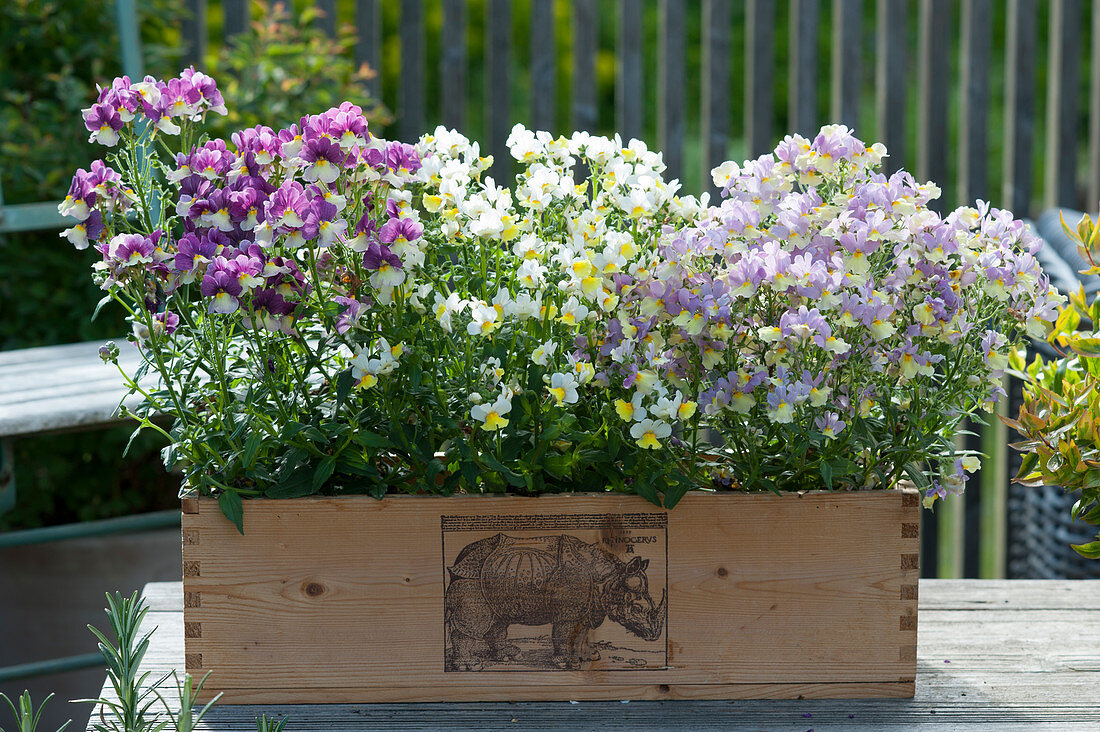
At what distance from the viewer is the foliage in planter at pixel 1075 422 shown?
1.00 m

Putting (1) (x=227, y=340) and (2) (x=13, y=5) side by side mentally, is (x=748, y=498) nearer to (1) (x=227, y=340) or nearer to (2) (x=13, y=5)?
(1) (x=227, y=340)

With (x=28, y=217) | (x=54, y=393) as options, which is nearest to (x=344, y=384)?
(x=54, y=393)

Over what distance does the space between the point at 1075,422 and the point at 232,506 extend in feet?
2.53

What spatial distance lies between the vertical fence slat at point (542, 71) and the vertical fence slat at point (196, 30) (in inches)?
31.0

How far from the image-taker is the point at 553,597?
1019mm

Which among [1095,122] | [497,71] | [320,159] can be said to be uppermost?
[497,71]

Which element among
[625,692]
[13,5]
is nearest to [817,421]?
[625,692]

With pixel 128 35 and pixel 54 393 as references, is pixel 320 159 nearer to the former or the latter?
pixel 54 393

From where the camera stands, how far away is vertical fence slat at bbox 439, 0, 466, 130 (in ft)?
8.54

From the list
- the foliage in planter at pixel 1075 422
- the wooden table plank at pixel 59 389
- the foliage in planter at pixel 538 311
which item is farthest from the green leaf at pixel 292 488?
the foliage in planter at pixel 1075 422

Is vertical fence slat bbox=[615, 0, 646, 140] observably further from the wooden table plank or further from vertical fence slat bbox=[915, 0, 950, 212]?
the wooden table plank

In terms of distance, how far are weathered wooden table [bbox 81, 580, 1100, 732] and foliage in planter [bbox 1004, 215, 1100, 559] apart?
152 mm

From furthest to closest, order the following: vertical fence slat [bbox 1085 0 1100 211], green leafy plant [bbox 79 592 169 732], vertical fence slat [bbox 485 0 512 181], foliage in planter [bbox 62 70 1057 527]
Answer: vertical fence slat [bbox 1085 0 1100 211], vertical fence slat [bbox 485 0 512 181], foliage in planter [bbox 62 70 1057 527], green leafy plant [bbox 79 592 169 732]

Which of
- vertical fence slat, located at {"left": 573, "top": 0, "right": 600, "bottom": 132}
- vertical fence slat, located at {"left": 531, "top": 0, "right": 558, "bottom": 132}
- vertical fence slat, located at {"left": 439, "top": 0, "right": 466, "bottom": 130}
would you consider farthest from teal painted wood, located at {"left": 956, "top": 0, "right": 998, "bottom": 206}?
vertical fence slat, located at {"left": 439, "top": 0, "right": 466, "bottom": 130}
